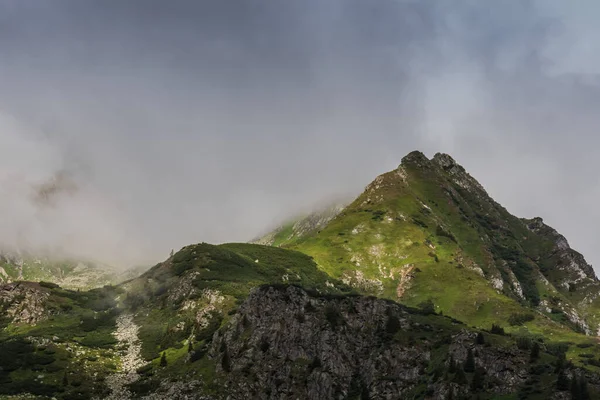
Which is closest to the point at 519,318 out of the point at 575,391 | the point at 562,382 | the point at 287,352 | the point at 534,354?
the point at 534,354

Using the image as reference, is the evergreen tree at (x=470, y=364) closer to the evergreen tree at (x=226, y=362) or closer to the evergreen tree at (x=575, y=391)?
the evergreen tree at (x=575, y=391)

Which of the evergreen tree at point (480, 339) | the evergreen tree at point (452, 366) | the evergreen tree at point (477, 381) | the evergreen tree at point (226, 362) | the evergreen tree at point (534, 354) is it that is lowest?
the evergreen tree at point (226, 362)

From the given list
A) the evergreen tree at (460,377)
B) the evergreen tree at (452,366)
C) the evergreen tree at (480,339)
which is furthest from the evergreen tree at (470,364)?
the evergreen tree at (480,339)

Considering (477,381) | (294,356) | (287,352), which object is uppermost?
(287,352)

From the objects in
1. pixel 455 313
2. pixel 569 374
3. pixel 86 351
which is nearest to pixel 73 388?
pixel 86 351

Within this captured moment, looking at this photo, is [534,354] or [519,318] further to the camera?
[519,318]

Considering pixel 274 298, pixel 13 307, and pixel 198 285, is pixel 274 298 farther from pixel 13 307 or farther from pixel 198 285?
pixel 13 307

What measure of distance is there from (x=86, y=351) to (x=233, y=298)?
43628mm

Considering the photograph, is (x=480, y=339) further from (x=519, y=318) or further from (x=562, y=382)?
(x=519, y=318)

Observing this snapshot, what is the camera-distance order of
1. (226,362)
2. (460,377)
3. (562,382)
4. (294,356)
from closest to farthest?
1. (562,382)
2. (460,377)
3. (226,362)
4. (294,356)

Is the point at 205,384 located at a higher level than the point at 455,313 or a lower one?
lower

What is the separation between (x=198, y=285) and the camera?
6442 inches

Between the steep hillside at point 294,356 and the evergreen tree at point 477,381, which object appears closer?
the evergreen tree at point 477,381

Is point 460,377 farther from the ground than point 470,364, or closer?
closer
